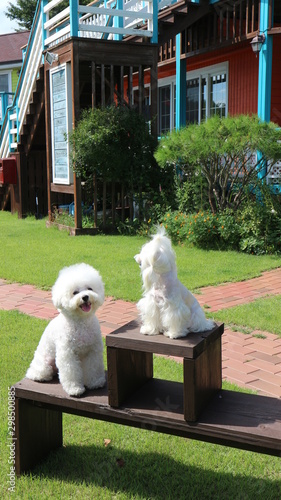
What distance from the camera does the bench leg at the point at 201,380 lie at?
8.14 ft

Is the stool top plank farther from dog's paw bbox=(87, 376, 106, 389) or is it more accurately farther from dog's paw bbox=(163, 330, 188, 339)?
dog's paw bbox=(87, 376, 106, 389)

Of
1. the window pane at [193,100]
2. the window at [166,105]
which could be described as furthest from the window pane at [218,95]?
the window at [166,105]

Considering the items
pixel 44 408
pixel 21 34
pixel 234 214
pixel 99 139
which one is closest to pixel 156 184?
pixel 99 139

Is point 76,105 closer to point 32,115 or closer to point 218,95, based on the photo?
point 32,115

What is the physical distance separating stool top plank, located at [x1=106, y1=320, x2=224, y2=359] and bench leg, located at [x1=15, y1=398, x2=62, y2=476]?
2.15 ft

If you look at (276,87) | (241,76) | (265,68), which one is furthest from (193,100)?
(265,68)

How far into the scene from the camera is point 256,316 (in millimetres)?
5387

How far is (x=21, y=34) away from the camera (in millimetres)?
33562

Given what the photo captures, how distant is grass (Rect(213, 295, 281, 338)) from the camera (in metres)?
5.12

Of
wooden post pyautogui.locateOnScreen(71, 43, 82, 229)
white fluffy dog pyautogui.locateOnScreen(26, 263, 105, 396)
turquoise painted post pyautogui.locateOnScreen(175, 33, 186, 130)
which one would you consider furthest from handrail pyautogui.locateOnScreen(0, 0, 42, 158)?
white fluffy dog pyautogui.locateOnScreen(26, 263, 105, 396)

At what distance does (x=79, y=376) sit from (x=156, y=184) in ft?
28.3

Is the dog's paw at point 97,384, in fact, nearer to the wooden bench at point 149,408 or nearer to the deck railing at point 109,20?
the wooden bench at point 149,408

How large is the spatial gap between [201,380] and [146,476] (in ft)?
2.30

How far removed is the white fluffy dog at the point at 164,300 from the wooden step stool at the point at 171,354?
0.05 meters
